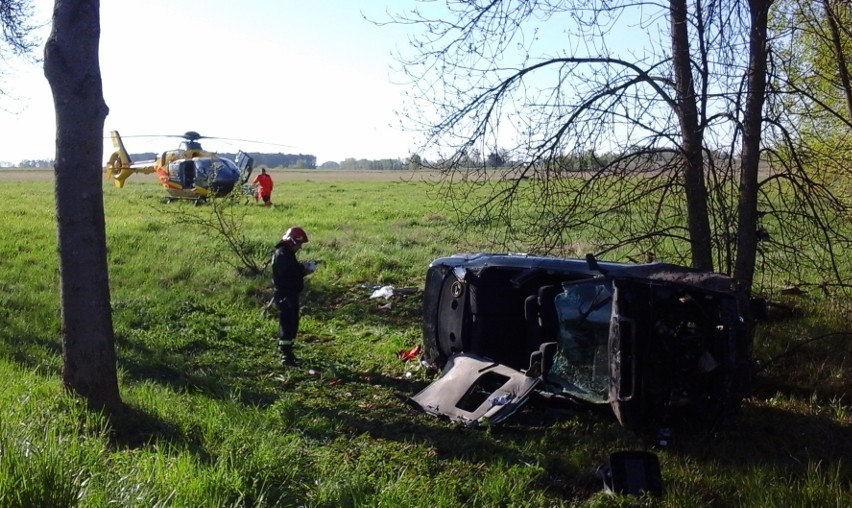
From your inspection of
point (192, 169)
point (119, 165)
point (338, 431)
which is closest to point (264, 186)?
point (192, 169)

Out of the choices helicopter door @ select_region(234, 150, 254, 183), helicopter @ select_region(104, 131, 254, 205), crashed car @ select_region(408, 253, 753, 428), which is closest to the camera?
crashed car @ select_region(408, 253, 753, 428)

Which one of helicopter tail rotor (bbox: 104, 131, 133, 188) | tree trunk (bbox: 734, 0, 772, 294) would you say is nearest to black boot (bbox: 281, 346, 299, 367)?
tree trunk (bbox: 734, 0, 772, 294)

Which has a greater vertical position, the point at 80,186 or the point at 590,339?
the point at 80,186

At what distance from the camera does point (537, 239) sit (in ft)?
27.3

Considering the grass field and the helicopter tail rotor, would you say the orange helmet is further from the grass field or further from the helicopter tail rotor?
the helicopter tail rotor

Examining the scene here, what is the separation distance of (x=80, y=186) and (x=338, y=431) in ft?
8.81

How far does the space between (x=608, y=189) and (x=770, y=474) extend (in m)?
3.75

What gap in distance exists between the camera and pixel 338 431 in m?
6.15

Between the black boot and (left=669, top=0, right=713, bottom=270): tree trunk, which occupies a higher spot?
(left=669, top=0, right=713, bottom=270): tree trunk

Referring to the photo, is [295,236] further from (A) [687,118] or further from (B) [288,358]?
(A) [687,118]

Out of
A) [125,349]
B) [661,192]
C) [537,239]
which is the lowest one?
[125,349]

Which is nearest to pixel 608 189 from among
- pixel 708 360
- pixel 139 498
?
pixel 708 360

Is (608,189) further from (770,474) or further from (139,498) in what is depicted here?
(139,498)

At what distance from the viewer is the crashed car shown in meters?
5.69
